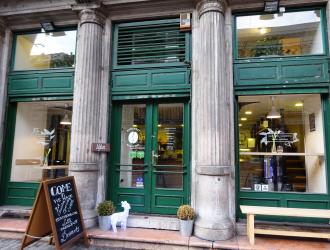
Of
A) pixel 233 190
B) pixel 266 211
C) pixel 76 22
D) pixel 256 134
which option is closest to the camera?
pixel 266 211

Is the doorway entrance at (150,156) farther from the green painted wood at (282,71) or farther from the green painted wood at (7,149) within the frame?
the green painted wood at (7,149)

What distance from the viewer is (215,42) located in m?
5.34

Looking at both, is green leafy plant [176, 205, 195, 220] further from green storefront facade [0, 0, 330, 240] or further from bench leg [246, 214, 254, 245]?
bench leg [246, 214, 254, 245]

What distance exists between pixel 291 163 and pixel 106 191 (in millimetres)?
4046

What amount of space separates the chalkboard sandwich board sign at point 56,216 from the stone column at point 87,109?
67 cm

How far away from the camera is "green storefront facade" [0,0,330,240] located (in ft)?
17.3

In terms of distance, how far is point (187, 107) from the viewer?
586 centimetres

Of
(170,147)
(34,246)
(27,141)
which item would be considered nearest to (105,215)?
(34,246)

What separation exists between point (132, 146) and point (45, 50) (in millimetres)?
3513

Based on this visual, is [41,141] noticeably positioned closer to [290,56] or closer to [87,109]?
[87,109]

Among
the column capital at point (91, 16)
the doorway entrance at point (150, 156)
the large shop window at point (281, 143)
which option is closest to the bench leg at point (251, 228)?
the large shop window at point (281, 143)

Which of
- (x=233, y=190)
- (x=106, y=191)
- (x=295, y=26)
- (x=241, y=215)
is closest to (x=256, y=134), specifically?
(x=233, y=190)

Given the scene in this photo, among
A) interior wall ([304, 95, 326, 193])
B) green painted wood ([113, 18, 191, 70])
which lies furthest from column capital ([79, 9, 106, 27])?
interior wall ([304, 95, 326, 193])

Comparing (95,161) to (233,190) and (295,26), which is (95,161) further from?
(295,26)
